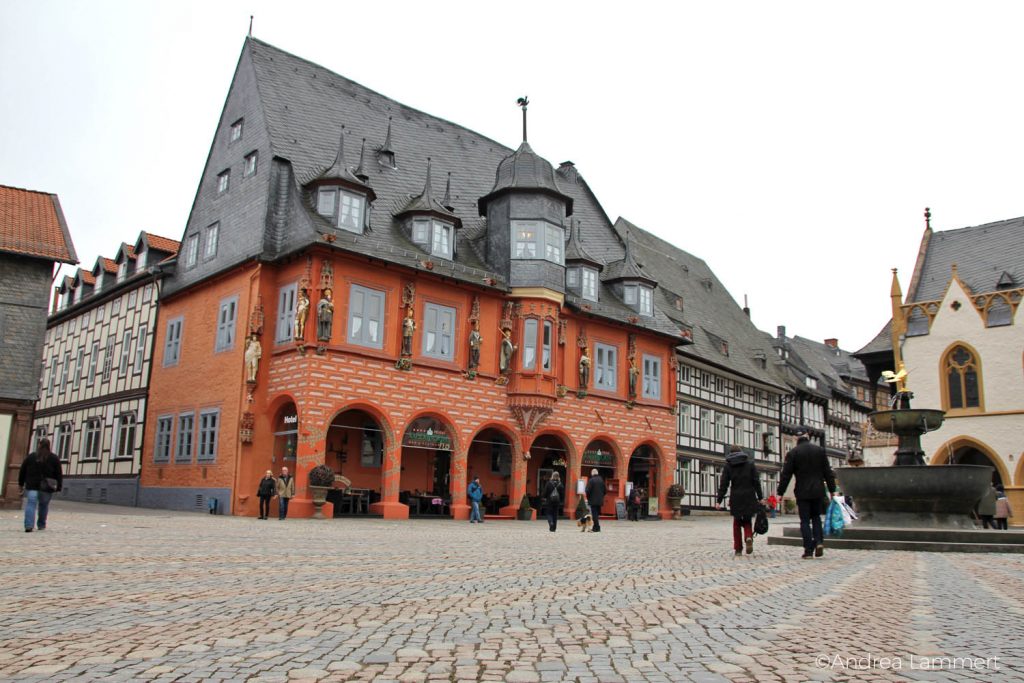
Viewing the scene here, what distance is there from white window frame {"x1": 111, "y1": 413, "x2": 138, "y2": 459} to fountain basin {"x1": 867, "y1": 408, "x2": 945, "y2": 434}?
25757mm

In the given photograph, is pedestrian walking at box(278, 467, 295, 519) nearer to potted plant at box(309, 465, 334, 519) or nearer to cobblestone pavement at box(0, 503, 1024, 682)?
potted plant at box(309, 465, 334, 519)

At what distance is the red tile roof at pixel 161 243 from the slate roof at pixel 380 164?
8523 mm

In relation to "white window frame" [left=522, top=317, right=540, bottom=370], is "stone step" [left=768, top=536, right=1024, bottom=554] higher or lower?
lower

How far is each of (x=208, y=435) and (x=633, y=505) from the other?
15.3 metres

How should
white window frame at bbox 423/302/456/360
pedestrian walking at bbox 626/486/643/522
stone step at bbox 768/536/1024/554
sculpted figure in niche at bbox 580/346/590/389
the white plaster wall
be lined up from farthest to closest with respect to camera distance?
1. the white plaster wall
2. pedestrian walking at bbox 626/486/643/522
3. sculpted figure in niche at bbox 580/346/590/389
4. white window frame at bbox 423/302/456/360
5. stone step at bbox 768/536/1024/554

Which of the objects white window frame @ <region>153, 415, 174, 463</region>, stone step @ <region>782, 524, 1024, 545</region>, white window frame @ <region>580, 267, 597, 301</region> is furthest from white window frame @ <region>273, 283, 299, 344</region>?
stone step @ <region>782, 524, 1024, 545</region>

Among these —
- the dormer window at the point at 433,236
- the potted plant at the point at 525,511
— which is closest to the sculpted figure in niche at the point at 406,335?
the dormer window at the point at 433,236

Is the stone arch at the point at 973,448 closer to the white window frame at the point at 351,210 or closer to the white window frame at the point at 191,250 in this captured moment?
the white window frame at the point at 351,210

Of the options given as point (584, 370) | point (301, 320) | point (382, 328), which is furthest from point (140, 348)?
point (584, 370)

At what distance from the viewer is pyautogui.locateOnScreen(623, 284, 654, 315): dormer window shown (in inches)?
1438

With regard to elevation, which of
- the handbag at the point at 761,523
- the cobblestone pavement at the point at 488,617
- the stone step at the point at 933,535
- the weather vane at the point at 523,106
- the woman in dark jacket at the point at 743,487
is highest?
the weather vane at the point at 523,106

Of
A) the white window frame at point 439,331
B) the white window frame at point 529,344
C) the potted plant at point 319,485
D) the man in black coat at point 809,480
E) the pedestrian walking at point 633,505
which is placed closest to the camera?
the man in black coat at point 809,480

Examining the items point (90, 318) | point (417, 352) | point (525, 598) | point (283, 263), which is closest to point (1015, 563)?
point (525, 598)

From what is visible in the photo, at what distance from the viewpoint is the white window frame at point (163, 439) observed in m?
30.7
